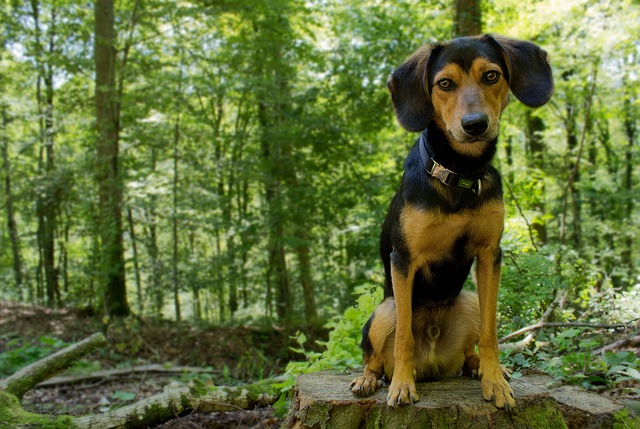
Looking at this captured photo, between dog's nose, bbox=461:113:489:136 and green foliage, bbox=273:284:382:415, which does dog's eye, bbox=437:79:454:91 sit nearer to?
dog's nose, bbox=461:113:489:136

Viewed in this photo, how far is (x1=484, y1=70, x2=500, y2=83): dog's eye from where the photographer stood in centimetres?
283

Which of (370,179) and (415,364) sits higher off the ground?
(370,179)

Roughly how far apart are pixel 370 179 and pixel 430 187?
9.22m

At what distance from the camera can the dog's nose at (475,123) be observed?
259cm

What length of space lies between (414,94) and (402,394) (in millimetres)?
1833

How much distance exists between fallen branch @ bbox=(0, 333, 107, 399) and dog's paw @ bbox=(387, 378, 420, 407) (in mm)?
3627

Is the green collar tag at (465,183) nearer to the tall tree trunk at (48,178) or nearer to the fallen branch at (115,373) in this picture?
the fallen branch at (115,373)

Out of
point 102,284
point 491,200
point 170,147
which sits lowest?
point 102,284

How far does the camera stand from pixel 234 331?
40.7 feet

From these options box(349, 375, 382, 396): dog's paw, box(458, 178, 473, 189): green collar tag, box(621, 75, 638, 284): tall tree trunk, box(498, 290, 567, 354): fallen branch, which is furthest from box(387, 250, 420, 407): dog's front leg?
box(621, 75, 638, 284): tall tree trunk

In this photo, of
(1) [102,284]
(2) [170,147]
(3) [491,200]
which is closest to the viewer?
(3) [491,200]

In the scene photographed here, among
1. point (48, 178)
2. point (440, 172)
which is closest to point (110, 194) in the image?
point (48, 178)

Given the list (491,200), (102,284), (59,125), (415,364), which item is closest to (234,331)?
(102,284)

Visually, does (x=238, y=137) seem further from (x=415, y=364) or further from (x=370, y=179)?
(x=415, y=364)
